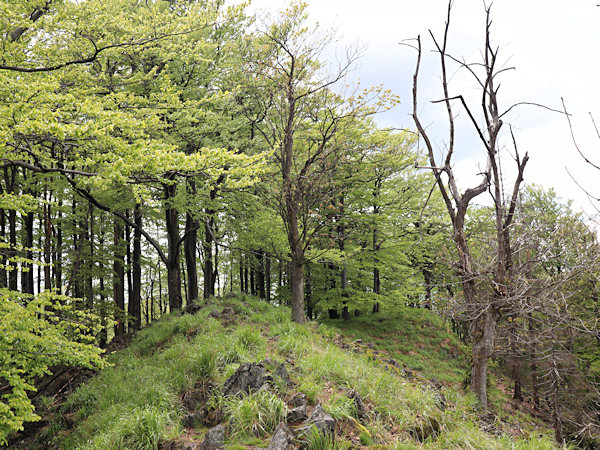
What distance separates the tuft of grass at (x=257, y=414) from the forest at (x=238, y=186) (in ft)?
11.8

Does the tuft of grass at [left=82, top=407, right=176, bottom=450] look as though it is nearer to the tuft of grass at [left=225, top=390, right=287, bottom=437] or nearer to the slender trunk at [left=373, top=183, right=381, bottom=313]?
the tuft of grass at [left=225, top=390, right=287, bottom=437]

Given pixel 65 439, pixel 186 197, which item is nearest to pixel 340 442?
pixel 65 439

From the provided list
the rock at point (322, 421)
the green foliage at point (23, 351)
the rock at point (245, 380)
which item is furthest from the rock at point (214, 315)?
the rock at point (322, 421)

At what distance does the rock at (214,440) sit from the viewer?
13.7 ft

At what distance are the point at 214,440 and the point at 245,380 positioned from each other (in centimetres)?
111

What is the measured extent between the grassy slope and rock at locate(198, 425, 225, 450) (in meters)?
0.15

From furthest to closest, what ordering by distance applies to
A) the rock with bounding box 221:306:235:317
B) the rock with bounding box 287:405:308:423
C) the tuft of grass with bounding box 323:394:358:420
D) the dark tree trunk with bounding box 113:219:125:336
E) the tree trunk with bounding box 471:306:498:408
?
1. the dark tree trunk with bounding box 113:219:125:336
2. the rock with bounding box 221:306:235:317
3. the tree trunk with bounding box 471:306:498:408
4. the tuft of grass with bounding box 323:394:358:420
5. the rock with bounding box 287:405:308:423

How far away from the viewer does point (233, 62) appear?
1297 cm

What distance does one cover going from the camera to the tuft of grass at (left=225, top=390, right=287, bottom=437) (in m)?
4.45

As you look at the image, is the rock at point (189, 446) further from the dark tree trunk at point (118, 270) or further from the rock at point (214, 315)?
the dark tree trunk at point (118, 270)

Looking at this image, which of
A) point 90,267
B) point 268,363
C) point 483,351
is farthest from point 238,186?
point 90,267

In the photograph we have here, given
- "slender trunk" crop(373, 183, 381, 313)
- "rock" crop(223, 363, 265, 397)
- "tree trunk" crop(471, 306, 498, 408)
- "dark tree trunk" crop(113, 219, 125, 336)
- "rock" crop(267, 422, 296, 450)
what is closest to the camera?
"rock" crop(267, 422, 296, 450)

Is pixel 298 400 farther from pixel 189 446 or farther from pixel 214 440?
pixel 189 446

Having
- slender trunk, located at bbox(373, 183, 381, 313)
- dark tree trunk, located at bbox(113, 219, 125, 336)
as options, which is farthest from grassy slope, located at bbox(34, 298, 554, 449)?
dark tree trunk, located at bbox(113, 219, 125, 336)
